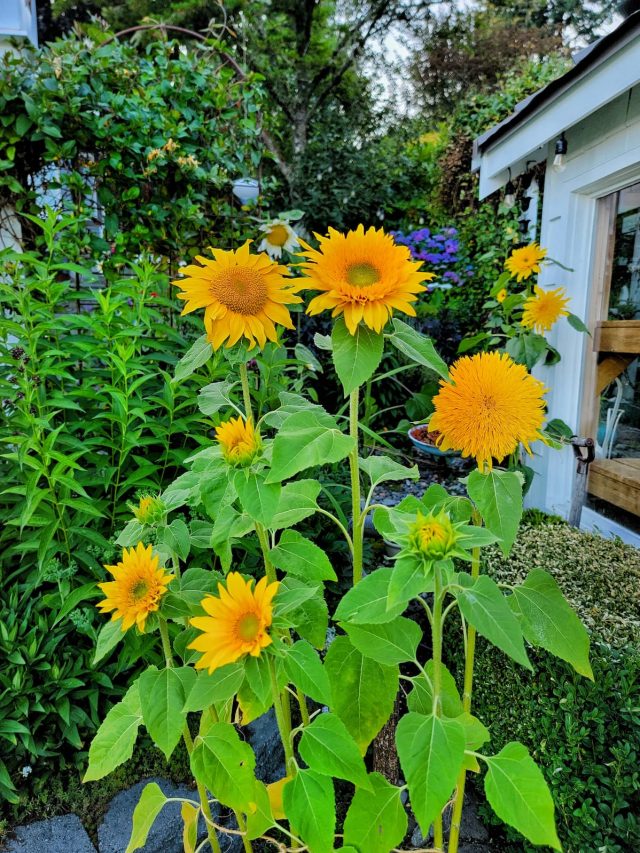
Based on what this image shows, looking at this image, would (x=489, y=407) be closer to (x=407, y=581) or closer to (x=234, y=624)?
(x=407, y=581)

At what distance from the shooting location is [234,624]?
76 centimetres

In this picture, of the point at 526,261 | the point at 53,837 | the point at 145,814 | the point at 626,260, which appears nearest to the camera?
the point at 145,814

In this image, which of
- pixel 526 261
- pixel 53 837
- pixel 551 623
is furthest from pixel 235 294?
pixel 526 261

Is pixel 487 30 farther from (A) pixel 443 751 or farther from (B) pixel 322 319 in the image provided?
(A) pixel 443 751

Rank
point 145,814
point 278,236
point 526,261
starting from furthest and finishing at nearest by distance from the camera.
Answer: point 526,261, point 278,236, point 145,814

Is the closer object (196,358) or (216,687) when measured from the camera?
(216,687)

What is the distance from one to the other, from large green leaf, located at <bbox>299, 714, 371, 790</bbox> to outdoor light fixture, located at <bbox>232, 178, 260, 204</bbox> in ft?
11.1

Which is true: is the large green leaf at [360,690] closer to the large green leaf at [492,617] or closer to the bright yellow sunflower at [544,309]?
the large green leaf at [492,617]

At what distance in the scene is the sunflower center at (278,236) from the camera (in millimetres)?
2291

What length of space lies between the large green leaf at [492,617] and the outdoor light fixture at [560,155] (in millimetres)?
2566

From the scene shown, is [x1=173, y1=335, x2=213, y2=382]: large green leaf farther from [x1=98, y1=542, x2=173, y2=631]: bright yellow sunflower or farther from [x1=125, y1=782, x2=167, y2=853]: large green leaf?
[x1=125, y1=782, x2=167, y2=853]: large green leaf

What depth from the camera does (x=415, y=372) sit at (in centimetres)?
407

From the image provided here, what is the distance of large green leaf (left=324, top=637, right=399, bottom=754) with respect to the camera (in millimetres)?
885

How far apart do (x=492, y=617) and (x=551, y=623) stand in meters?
0.22
